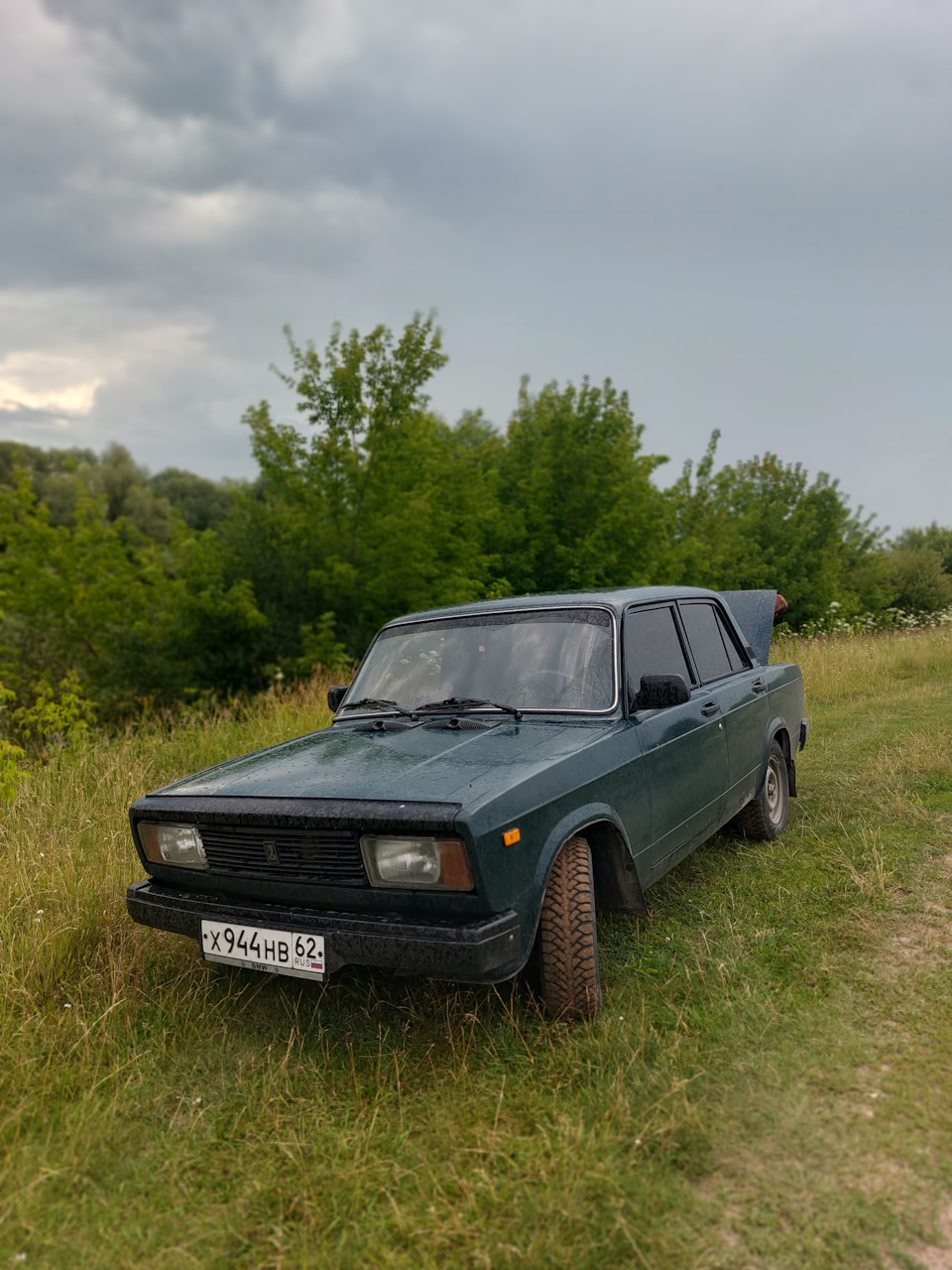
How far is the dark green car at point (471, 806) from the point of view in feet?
9.07

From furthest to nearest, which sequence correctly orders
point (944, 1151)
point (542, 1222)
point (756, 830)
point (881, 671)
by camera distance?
1. point (881, 671)
2. point (756, 830)
3. point (944, 1151)
4. point (542, 1222)

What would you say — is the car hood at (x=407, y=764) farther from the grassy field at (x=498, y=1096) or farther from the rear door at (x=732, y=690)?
the rear door at (x=732, y=690)

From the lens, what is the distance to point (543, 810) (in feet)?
9.66

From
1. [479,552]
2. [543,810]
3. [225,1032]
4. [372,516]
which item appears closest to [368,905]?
[543,810]

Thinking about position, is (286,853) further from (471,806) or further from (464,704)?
(464,704)

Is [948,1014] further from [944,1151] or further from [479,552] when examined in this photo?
[479,552]

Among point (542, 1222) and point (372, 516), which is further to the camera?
point (372, 516)

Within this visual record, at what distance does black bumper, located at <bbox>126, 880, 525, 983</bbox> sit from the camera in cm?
265

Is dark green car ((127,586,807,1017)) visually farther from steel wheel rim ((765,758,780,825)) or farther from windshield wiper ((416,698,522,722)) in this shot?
steel wheel rim ((765,758,780,825))

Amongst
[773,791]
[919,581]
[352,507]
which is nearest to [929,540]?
[919,581]

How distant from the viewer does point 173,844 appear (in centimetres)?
344

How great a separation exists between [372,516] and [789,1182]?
16.7 meters

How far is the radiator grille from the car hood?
0.13 metres

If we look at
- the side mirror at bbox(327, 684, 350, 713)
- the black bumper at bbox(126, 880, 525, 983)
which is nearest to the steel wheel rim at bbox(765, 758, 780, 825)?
the side mirror at bbox(327, 684, 350, 713)
